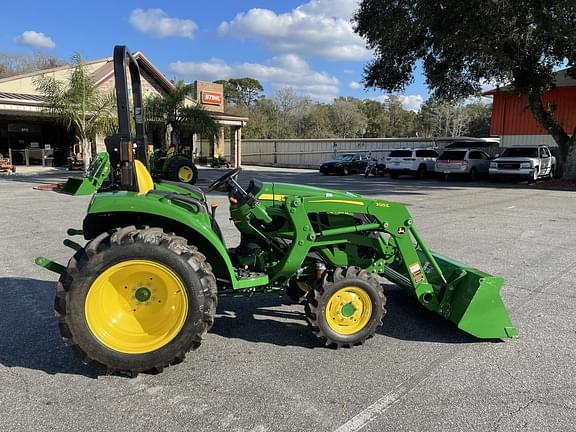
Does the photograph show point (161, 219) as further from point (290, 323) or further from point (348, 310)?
point (348, 310)

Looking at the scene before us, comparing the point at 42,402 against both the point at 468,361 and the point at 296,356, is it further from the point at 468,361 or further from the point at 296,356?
the point at 468,361

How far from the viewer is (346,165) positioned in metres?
29.6

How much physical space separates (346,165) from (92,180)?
26.3 m

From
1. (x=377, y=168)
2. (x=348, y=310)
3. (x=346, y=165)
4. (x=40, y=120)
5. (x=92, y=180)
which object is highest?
(x=40, y=120)

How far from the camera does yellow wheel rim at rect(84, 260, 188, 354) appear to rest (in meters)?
3.36

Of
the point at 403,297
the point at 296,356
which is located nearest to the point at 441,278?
the point at 403,297

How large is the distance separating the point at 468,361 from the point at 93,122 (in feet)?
62.5

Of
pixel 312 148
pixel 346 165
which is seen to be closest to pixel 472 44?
pixel 346 165

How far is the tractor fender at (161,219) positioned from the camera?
3.50m

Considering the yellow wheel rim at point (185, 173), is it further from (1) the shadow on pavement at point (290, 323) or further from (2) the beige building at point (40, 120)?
(1) the shadow on pavement at point (290, 323)

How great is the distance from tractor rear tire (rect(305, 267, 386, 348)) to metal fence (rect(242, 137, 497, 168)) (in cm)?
3005

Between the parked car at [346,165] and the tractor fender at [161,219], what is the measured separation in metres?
26.1

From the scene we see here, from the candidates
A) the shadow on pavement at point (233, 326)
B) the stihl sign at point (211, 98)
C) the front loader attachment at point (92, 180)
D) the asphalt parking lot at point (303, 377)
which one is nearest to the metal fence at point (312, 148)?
the stihl sign at point (211, 98)

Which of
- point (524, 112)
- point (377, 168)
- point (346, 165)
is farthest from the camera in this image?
point (346, 165)
